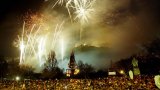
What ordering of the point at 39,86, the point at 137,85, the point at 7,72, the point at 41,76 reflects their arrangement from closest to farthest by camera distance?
the point at 137,85, the point at 39,86, the point at 41,76, the point at 7,72

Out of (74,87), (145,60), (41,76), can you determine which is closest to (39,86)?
(74,87)

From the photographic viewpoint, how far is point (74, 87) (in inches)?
1417

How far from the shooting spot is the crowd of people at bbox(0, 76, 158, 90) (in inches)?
1284

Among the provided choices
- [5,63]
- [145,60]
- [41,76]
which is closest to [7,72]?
[5,63]

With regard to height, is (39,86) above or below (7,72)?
below

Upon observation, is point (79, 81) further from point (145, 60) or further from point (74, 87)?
point (145, 60)

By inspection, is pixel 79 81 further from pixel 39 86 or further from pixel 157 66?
pixel 157 66

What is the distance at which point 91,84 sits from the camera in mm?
35781

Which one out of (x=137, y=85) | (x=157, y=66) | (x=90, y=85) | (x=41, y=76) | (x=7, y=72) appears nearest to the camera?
(x=137, y=85)

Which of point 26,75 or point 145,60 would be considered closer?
point 145,60

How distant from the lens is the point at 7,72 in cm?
8406

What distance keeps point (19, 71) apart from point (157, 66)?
3687 cm

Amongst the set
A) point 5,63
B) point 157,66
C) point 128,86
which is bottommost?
point 128,86

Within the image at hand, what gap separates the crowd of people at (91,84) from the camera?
32625 millimetres
